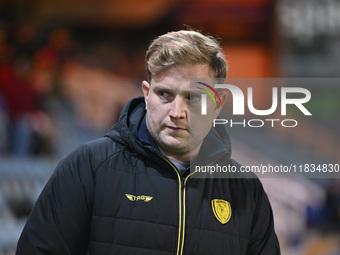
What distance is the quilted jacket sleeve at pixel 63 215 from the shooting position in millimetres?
1353

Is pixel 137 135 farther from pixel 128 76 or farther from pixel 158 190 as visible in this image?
pixel 128 76

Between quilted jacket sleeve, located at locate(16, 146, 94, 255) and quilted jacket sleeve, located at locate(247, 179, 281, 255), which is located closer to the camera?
quilted jacket sleeve, located at locate(16, 146, 94, 255)

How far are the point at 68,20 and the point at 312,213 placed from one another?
3845 millimetres

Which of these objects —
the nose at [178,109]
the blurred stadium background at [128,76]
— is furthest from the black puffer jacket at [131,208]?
the blurred stadium background at [128,76]

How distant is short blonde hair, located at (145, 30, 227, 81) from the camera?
1.43m

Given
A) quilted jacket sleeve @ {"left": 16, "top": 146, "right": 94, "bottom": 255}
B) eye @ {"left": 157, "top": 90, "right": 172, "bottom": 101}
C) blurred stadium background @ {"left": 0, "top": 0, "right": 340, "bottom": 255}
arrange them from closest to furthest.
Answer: quilted jacket sleeve @ {"left": 16, "top": 146, "right": 94, "bottom": 255} < eye @ {"left": 157, "top": 90, "right": 172, "bottom": 101} < blurred stadium background @ {"left": 0, "top": 0, "right": 340, "bottom": 255}

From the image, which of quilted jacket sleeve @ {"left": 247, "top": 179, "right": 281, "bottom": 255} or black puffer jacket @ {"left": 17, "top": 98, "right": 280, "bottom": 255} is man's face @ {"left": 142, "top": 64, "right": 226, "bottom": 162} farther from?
quilted jacket sleeve @ {"left": 247, "top": 179, "right": 281, "bottom": 255}

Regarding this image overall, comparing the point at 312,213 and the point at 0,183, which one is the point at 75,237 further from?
the point at 312,213

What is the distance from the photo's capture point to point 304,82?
7.43 meters

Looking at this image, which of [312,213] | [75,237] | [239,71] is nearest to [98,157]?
[75,237]

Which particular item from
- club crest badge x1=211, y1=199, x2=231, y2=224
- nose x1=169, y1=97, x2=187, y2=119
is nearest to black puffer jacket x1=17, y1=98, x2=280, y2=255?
club crest badge x1=211, y1=199, x2=231, y2=224

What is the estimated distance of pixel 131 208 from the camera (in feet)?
4.60

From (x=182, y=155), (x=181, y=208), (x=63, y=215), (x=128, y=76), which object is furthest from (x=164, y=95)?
(x=128, y=76)

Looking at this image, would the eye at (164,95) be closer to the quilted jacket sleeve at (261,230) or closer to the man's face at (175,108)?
the man's face at (175,108)
